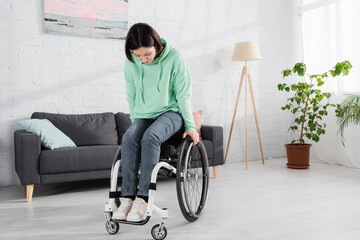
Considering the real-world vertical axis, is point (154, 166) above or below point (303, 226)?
above

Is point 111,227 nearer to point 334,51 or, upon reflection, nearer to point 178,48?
point 178,48

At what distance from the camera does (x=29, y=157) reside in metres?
2.66

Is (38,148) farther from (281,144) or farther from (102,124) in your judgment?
(281,144)

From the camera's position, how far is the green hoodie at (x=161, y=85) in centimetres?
203

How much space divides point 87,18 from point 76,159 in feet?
4.95

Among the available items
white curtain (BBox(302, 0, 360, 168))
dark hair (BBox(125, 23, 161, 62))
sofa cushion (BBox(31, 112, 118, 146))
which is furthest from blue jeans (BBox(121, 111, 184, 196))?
white curtain (BBox(302, 0, 360, 168))

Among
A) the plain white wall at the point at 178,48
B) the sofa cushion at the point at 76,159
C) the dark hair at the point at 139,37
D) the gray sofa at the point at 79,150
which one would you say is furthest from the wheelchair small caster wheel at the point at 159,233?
the plain white wall at the point at 178,48

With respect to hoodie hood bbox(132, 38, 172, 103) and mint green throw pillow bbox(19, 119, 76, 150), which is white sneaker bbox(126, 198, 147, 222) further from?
mint green throw pillow bbox(19, 119, 76, 150)

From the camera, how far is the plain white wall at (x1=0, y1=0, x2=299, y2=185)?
10.8 ft

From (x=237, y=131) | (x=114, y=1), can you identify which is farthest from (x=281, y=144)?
(x=114, y=1)

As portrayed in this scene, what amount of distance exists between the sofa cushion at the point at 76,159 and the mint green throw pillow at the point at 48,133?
0.12m

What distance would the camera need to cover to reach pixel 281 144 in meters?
4.92

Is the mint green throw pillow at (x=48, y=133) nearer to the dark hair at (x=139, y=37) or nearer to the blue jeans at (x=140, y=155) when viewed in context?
the blue jeans at (x=140, y=155)

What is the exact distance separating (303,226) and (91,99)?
2401 millimetres
